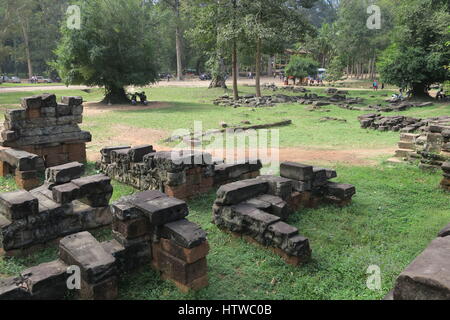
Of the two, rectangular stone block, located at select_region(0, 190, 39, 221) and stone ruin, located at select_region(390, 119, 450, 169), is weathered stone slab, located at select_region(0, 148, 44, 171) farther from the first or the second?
stone ruin, located at select_region(390, 119, 450, 169)

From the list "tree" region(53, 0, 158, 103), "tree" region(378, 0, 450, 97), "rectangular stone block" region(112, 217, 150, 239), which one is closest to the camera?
"rectangular stone block" region(112, 217, 150, 239)

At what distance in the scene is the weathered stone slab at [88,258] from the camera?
4.09m

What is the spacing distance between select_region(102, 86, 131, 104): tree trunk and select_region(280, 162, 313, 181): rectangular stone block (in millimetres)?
20184

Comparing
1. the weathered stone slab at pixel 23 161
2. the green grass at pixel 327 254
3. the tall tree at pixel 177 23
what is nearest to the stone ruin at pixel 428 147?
the green grass at pixel 327 254

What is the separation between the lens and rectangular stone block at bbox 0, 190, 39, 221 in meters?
5.20

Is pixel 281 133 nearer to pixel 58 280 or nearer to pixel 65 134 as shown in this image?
pixel 65 134

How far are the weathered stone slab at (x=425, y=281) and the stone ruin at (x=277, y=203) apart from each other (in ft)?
6.24

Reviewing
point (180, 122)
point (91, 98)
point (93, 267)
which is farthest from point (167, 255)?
point (91, 98)

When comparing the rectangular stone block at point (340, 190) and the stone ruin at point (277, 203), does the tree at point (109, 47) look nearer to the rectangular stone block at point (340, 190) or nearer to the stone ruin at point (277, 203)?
the stone ruin at point (277, 203)

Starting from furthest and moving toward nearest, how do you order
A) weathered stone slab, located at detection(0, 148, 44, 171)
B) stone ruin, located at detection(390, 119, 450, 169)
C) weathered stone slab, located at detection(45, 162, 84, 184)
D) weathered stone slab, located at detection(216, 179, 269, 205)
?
stone ruin, located at detection(390, 119, 450, 169) < weathered stone slab, located at detection(0, 148, 44, 171) < weathered stone slab, located at detection(45, 162, 84, 184) < weathered stone slab, located at detection(216, 179, 269, 205)

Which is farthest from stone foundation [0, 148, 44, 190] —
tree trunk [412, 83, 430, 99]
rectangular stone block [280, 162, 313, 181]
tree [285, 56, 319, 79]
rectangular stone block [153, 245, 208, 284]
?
tree [285, 56, 319, 79]

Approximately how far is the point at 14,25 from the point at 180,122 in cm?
3783

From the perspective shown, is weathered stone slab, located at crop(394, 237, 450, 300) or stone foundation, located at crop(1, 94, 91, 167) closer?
weathered stone slab, located at crop(394, 237, 450, 300)

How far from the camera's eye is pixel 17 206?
5.20m
